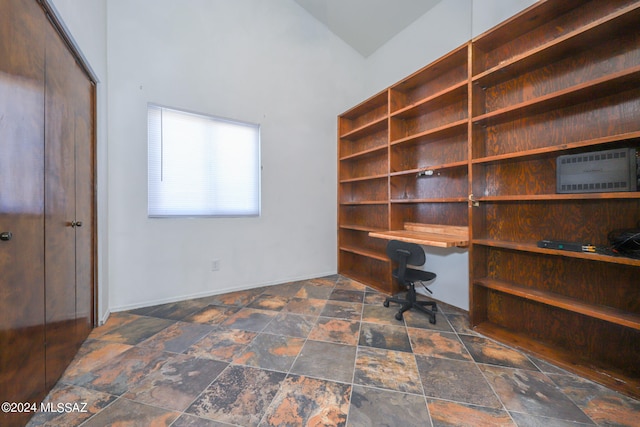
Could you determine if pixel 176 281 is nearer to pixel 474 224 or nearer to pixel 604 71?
pixel 474 224

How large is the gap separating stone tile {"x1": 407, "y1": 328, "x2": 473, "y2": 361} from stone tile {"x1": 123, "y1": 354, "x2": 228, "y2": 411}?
1493mm

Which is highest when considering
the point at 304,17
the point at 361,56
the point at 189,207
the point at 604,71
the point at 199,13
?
the point at 304,17

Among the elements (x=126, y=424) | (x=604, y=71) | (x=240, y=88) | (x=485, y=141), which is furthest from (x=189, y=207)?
(x=604, y=71)

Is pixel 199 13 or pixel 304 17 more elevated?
pixel 304 17

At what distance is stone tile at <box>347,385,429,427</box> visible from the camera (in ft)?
3.81

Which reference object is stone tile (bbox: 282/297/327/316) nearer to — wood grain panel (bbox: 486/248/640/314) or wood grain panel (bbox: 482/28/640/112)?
wood grain panel (bbox: 486/248/640/314)

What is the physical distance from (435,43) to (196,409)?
403 cm

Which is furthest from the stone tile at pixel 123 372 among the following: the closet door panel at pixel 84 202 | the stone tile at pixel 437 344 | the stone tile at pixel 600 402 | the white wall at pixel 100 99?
the stone tile at pixel 600 402

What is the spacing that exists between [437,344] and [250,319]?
5.58 ft

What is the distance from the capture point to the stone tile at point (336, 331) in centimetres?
191

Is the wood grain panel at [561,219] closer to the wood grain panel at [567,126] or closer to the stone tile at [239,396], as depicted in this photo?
the wood grain panel at [567,126]

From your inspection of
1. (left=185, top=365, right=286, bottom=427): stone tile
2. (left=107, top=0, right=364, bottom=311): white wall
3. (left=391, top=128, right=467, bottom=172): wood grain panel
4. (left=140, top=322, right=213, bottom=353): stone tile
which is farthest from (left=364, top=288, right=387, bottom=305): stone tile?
(left=140, top=322, right=213, bottom=353): stone tile

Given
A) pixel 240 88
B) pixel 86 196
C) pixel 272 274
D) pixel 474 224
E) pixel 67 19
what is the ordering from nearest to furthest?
pixel 67 19
pixel 86 196
pixel 474 224
pixel 240 88
pixel 272 274

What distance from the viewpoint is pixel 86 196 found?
1927mm
